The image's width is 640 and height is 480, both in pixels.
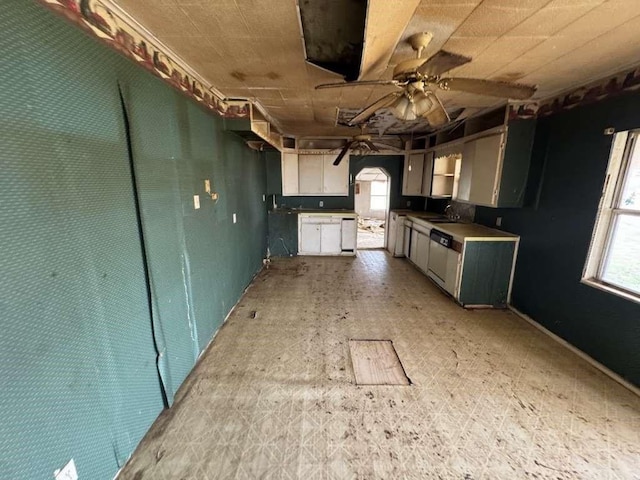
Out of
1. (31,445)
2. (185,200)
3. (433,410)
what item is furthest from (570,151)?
(31,445)

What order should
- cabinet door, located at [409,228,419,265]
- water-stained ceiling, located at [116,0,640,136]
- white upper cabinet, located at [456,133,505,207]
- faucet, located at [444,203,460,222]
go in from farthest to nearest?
cabinet door, located at [409,228,419,265]
faucet, located at [444,203,460,222]
white upper cabinet, located at [456,133,505,207]
water-stained ceiling, located at [116,0,640,136]

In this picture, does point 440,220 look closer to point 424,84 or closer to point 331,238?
point 331,238

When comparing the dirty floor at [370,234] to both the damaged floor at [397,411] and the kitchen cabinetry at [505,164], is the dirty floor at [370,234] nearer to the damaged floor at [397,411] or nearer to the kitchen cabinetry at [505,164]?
the kitchen cabinetry at [505,164]

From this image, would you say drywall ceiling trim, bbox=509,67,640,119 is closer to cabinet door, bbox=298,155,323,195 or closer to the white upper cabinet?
the white upper cabinet

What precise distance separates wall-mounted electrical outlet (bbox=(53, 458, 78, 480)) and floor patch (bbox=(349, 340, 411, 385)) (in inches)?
68.8

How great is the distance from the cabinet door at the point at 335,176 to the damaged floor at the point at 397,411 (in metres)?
3.46

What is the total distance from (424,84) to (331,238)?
4.22m

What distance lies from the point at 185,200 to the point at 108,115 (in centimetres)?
89

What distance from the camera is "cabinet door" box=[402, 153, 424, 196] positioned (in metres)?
5.50

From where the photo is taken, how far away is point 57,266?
1145 mm

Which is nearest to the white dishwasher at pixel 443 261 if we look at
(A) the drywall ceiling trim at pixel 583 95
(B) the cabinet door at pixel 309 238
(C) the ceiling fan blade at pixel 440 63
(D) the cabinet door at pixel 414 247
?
(D) the cabinet door at pixel 414 247

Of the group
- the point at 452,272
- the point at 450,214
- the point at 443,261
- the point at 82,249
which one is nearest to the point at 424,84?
the point at 82,249

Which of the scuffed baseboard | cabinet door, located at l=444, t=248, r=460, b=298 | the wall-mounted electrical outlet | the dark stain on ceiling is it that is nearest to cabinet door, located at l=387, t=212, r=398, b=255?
cabinet door, located at l=444, t=248, r=460, b=298

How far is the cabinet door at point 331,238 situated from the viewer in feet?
18.9
